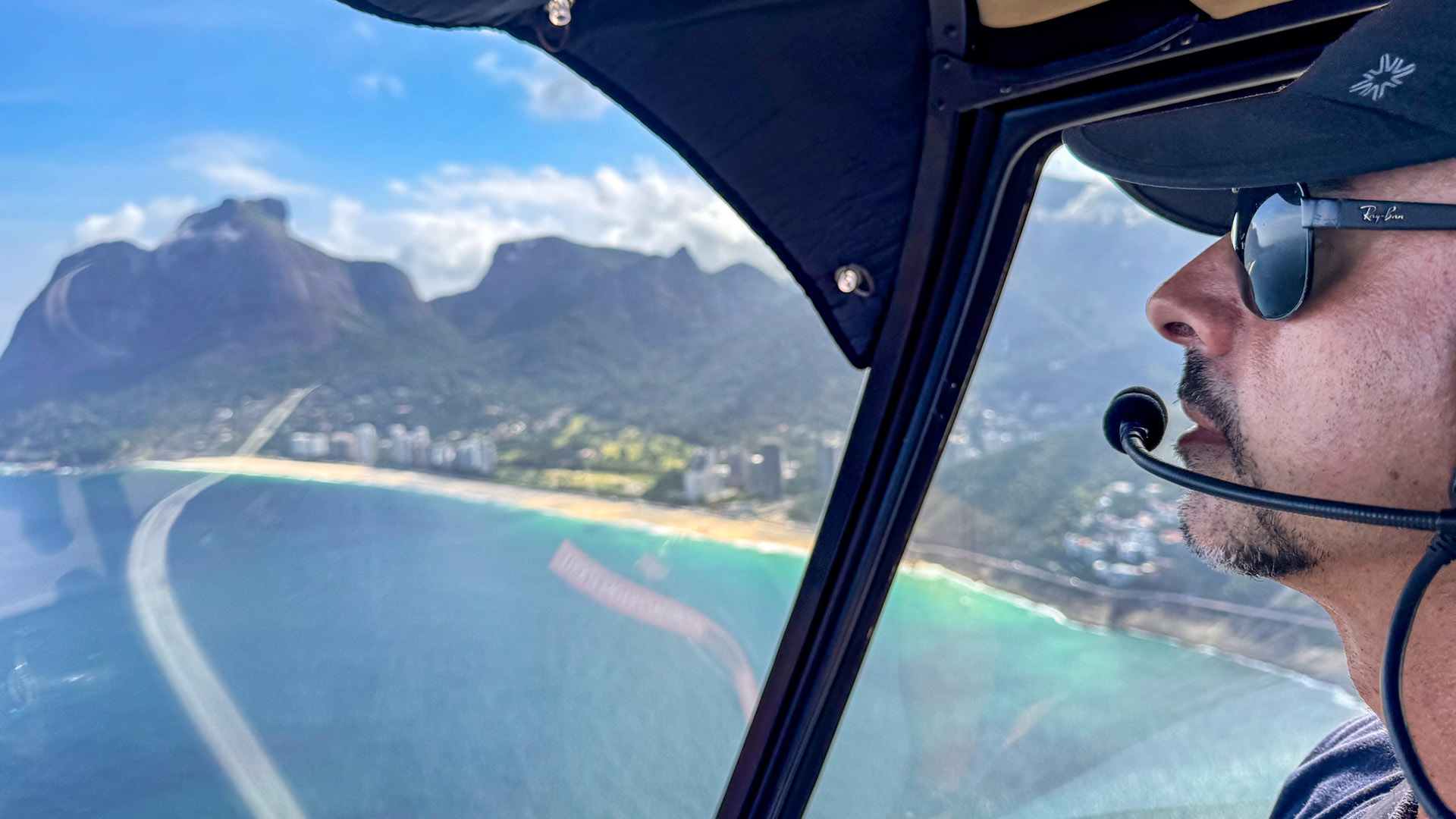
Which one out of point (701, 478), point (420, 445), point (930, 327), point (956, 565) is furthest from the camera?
point (956, 565)

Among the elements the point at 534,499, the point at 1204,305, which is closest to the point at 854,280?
the point at 1204,305

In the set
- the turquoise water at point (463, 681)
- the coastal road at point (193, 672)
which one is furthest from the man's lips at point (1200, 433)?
the coastal road at point (193, 672)

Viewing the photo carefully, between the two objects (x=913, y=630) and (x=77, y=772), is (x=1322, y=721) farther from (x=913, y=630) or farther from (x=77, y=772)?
(x=77, y=772)

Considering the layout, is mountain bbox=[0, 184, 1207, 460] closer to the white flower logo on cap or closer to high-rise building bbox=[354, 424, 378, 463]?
high-rise building bbox=[354, 424, 378, 463]

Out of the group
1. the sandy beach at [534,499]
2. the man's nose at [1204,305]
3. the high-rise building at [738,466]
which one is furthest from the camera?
the high-rise building at [738,466]

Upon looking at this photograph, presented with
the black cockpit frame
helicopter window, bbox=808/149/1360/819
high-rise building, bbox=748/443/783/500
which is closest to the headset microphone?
helicopter window, bbox=808/149/1360/819

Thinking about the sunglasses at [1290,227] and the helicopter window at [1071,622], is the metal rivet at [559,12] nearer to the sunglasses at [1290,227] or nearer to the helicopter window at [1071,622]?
the helicopter window at [1071,622]

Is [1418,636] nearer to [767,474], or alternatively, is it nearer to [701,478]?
[767,474]
